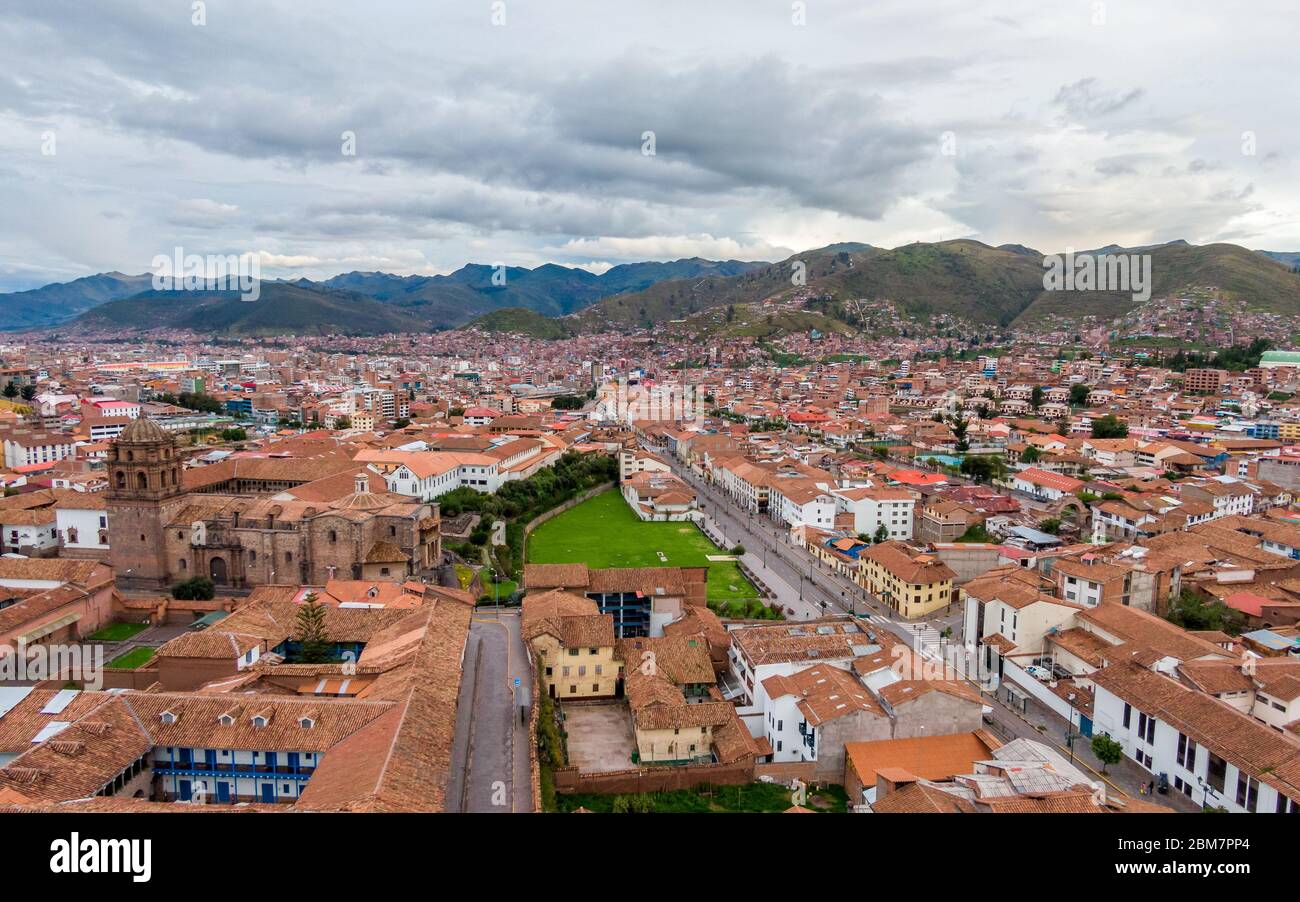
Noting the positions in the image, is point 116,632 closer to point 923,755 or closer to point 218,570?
point 218,570

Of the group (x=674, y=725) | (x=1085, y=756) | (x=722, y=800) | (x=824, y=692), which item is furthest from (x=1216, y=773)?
(x=674, y=725)

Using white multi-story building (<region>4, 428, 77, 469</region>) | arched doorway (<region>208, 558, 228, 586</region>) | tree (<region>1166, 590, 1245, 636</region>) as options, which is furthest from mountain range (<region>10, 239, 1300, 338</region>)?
arched doorway (<region>208, 558, 228, 586</region>)

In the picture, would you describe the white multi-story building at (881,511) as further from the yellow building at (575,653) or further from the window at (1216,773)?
the window at (1216,773)

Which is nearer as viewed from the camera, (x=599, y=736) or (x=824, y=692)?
(x=824, y=692)

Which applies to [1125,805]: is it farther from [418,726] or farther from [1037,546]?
[1037,546]

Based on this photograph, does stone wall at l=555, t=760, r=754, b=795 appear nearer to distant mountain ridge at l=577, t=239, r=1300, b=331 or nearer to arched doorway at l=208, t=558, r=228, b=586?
arched doorway at l=208, t=558, r=228, b=586
